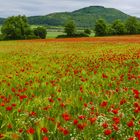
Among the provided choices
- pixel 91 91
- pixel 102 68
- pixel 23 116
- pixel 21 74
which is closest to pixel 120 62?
pixel 102 68

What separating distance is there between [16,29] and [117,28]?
1108 inches

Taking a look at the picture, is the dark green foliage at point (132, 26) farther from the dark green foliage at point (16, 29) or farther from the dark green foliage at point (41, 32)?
the dark green foliage at point (16, 29)

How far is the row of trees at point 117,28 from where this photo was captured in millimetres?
100625

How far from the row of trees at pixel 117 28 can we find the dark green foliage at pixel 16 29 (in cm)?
1858

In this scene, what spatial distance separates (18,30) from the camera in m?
91.6

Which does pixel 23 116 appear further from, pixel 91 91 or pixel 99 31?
pixel 99 31

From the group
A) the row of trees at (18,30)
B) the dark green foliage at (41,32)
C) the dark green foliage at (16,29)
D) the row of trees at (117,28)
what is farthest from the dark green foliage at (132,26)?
the dark green foliage at (16,29)

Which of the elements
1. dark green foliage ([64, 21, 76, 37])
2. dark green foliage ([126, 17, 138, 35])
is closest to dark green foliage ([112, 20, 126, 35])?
dark green foliage ([126, 17, 138, 35])

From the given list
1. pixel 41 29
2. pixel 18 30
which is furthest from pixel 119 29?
pixel 18 30

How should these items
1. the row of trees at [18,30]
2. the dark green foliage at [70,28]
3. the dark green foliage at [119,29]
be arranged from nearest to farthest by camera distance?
the row of trees at [18,30], the dark green foliage at [70,28], the dark green foliage at [119,29]

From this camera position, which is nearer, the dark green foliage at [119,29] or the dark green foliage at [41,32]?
the dark green foliage at [41,32]

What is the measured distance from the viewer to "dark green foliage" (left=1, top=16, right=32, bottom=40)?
9194 centimetres

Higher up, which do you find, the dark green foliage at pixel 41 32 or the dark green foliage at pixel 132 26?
the dark green foliage at pixel 132 26

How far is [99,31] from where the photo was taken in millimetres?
101000
